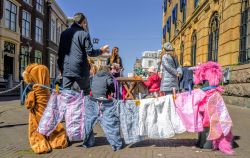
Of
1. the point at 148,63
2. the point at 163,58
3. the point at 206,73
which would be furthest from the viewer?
the point at 148,63

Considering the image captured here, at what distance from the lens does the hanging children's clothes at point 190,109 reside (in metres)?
4.63

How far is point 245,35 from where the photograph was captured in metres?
11.3

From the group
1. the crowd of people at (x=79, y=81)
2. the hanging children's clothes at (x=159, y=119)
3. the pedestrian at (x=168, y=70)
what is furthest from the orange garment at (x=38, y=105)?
the pedestrian at (x=168, y=70)

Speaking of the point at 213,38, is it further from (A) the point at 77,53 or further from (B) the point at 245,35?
(A) the point at 77,53

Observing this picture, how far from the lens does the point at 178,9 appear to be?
26.9 metres

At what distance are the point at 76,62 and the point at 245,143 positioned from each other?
3.05 meters

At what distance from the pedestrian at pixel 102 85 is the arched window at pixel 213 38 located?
35.6ft

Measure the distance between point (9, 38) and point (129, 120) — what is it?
2308cm

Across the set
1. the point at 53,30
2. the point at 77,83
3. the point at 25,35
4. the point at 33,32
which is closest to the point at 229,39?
the point at 77,83

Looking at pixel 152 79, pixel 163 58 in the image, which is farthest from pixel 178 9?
pixel 163 58

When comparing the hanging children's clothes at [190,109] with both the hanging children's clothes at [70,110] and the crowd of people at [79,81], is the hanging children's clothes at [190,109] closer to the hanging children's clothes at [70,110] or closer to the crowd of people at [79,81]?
the crowd of people at [79,81]

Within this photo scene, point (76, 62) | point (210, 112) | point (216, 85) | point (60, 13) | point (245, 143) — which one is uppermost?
point (60, 13)

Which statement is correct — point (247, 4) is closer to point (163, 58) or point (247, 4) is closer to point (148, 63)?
point (163, 58)

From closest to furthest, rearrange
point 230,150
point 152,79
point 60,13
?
point 230,150 → point 152,79 → point 60,13
